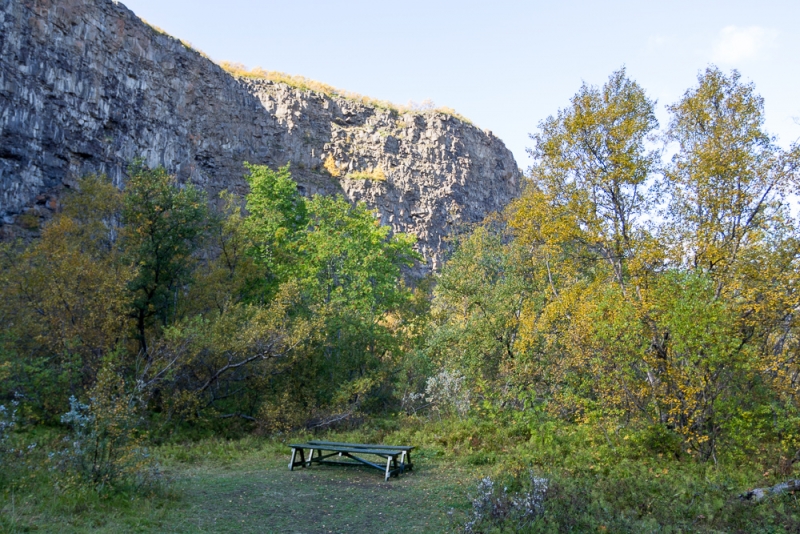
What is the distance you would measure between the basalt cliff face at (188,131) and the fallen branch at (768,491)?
29.8m

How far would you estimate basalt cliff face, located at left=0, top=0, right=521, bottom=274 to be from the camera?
28.0 meters

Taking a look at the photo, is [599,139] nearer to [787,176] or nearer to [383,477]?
[787,176]

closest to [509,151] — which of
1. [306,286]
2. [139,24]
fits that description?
[139,24]

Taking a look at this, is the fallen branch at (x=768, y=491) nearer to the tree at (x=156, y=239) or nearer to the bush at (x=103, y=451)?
the bush at (x=103, y=451)

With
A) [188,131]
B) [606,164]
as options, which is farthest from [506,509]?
[188,131]

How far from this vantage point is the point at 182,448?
12.3 m

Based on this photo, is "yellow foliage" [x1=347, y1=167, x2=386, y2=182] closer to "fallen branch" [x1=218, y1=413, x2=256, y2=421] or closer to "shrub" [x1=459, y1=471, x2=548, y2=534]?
"fallen branch" [x1=218, y1=413, x2=256, y2=421]

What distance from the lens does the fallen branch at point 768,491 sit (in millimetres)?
7164

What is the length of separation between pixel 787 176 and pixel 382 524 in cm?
879

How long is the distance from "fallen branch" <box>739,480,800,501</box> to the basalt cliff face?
97.9ft

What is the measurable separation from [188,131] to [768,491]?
38337 mm

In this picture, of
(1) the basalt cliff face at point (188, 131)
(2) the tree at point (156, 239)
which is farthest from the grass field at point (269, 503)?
(1) the basalt cliff face at point (188, 131)

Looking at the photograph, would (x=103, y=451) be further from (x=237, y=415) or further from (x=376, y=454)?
(x=237, y=415)

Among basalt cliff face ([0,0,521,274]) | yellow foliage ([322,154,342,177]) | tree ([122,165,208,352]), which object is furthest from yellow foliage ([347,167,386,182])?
tree ([122,165,208,352])
